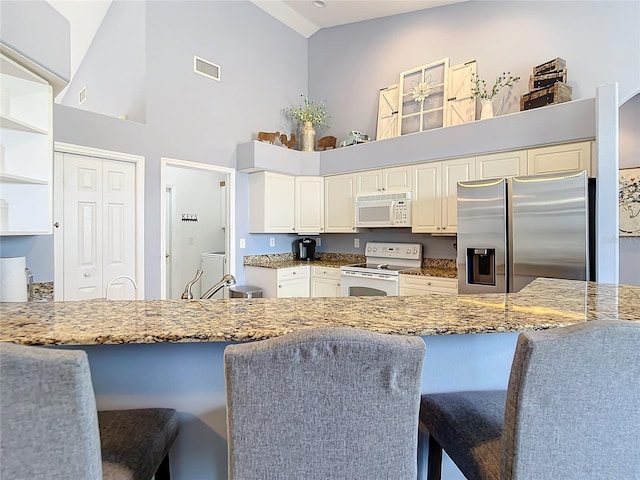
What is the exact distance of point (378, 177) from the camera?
4.17 meters

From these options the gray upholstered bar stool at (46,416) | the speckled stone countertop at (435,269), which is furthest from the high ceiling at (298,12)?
the gray upholstered bar stool at (46,416)

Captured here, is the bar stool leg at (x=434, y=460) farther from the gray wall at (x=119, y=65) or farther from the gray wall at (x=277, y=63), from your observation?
the gray wall at (x=119, y=65)

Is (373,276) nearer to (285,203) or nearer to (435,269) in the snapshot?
(435,269)

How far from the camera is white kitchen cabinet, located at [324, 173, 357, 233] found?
14.5ft

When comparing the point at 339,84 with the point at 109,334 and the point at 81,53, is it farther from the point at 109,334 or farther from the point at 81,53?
the point at 109,334

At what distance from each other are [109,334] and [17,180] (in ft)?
5.21

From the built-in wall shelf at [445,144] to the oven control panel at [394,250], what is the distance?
3.24ft

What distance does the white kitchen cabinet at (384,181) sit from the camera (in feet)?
12.9

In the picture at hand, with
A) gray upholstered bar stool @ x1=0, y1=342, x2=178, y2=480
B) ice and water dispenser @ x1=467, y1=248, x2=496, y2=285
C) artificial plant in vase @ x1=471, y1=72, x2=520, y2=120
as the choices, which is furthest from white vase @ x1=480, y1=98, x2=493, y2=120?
gray upholstered bar stool @ x1=0, y1=342, x2=178, y2=480

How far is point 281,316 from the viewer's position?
105 cm

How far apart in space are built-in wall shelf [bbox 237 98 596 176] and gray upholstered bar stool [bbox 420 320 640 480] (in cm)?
274

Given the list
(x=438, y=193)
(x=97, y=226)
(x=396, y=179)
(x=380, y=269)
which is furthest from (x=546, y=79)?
(x=97, y=226)

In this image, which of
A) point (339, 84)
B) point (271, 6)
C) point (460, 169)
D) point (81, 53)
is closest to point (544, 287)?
point (460, 169)

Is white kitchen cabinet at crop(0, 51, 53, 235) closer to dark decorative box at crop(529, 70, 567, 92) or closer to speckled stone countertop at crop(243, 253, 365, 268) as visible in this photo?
speckled stone countertop at crop(243, 253, 365, 268)
